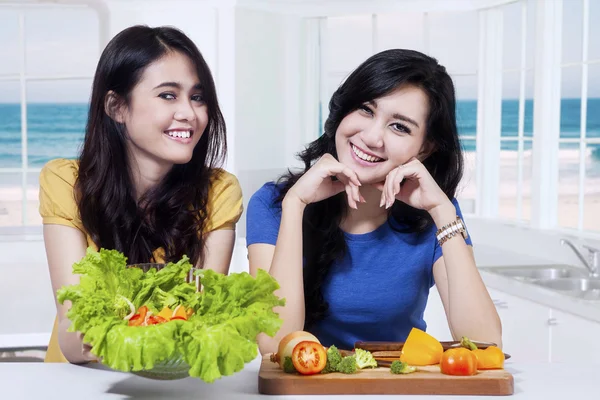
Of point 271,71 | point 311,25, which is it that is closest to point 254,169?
point 271,71

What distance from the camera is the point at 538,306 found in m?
3.79

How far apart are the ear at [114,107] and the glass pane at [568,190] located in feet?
75.6

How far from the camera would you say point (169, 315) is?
5.14ft

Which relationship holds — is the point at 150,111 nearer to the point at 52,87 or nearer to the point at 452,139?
the point at 452,139

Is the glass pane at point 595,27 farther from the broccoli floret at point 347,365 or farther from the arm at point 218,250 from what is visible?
the broccoli floret at point 347,365

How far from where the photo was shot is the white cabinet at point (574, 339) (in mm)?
3445

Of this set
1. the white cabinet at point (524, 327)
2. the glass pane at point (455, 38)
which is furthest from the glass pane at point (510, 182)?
the white cabinet at point (524, 327)

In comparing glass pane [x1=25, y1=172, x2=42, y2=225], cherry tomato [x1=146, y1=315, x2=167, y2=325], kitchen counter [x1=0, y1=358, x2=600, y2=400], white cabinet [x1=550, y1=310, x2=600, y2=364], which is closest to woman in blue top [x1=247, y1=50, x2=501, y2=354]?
kitchen counter [x1=0, y1=358, x2=600, y2=400]

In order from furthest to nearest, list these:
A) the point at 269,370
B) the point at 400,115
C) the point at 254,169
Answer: the point at 254,169
the point at 400,115
the point at 269,370

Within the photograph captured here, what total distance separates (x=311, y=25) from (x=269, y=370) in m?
4.65

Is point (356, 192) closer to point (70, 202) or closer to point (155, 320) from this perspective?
point (70, 202)

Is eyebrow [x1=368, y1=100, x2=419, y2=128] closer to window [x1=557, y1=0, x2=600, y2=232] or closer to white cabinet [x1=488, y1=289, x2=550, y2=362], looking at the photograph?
white cabinet [x1=488, y1=289, x2=550, y2=362]

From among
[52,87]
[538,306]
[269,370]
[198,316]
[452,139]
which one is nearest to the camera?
[198,316]

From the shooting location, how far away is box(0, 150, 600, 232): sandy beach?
2311cm
